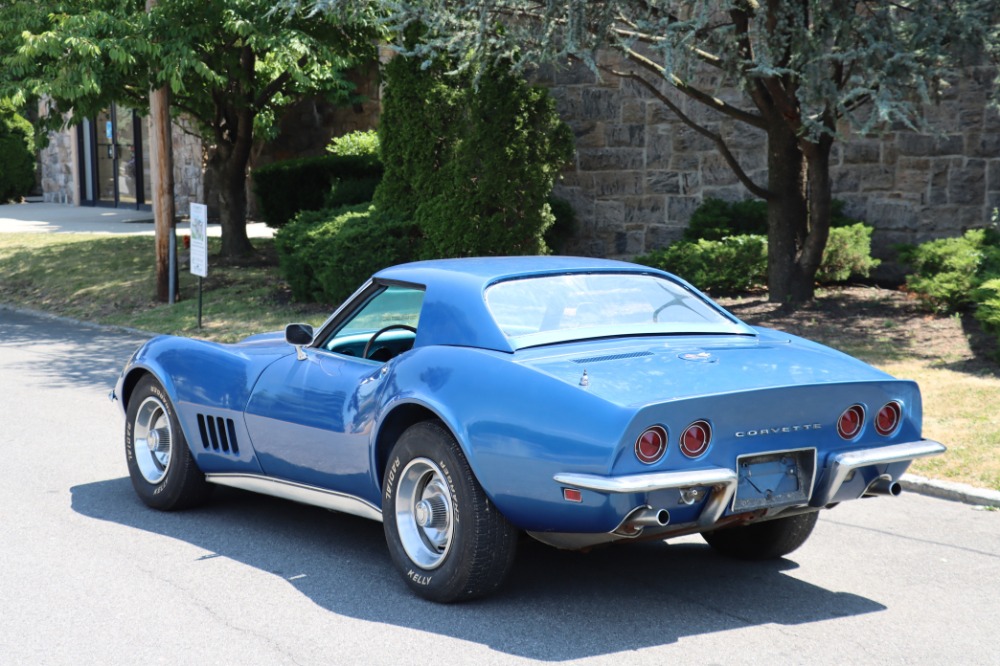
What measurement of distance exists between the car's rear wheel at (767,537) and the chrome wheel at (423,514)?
1408 mm

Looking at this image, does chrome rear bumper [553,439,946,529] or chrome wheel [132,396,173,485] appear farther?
chrome wheel [132,396,173,485]

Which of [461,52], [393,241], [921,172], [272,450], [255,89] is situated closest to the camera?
[272,450]

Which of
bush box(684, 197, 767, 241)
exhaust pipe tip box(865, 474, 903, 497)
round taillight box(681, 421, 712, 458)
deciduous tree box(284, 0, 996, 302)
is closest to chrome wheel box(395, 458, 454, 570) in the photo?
round taillight box(681, 421, 712, 458)

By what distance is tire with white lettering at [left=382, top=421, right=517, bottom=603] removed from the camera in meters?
5.02

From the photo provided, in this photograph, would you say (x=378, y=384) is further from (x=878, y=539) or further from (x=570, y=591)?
(x=878, y=539)

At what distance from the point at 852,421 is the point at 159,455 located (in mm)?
3811

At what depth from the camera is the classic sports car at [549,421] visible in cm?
474

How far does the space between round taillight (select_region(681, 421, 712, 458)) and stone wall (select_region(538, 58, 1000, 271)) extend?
9.85m

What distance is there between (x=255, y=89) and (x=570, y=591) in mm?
14584

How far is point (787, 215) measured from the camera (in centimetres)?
1396

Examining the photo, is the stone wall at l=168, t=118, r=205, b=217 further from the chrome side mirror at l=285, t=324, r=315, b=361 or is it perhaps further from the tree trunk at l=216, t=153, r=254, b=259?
the chrome side mirror at l=285, t=324, r=315, b=361

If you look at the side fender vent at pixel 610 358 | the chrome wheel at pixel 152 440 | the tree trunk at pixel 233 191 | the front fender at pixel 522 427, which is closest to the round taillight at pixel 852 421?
the side fender vent at pixel 610 358

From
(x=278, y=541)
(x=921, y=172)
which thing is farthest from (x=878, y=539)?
(x=921, y=172)

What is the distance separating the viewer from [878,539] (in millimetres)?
6516
